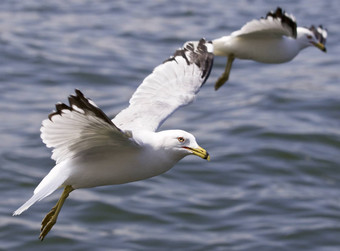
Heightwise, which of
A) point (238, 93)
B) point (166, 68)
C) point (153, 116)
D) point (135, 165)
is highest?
point (238, 93)

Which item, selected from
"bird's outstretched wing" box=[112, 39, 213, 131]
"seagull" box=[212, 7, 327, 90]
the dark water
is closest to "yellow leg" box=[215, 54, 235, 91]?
"seagull" box=[212, 7, 327, 90]

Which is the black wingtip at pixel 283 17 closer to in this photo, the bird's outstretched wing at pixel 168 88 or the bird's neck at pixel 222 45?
the bird's neck at pixel 222 45

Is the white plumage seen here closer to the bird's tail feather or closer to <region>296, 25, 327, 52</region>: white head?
<region>296, 25, 327, 52</region>: white head

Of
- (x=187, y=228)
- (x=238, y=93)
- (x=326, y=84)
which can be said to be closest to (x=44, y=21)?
(x=238, y=93)

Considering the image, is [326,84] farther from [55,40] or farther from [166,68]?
[166,68]

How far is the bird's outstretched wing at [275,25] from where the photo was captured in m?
11.0

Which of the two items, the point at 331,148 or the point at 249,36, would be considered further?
the point at 331,148

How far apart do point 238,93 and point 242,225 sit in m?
6.36

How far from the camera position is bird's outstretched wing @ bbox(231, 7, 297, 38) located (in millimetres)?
10977

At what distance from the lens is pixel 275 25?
438 inches

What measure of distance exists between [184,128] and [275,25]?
937cm

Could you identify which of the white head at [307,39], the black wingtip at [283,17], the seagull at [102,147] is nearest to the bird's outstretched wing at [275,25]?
the black wingtip at [283,17]

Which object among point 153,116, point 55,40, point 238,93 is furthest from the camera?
point 55,40

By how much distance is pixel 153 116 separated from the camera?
8.62m
